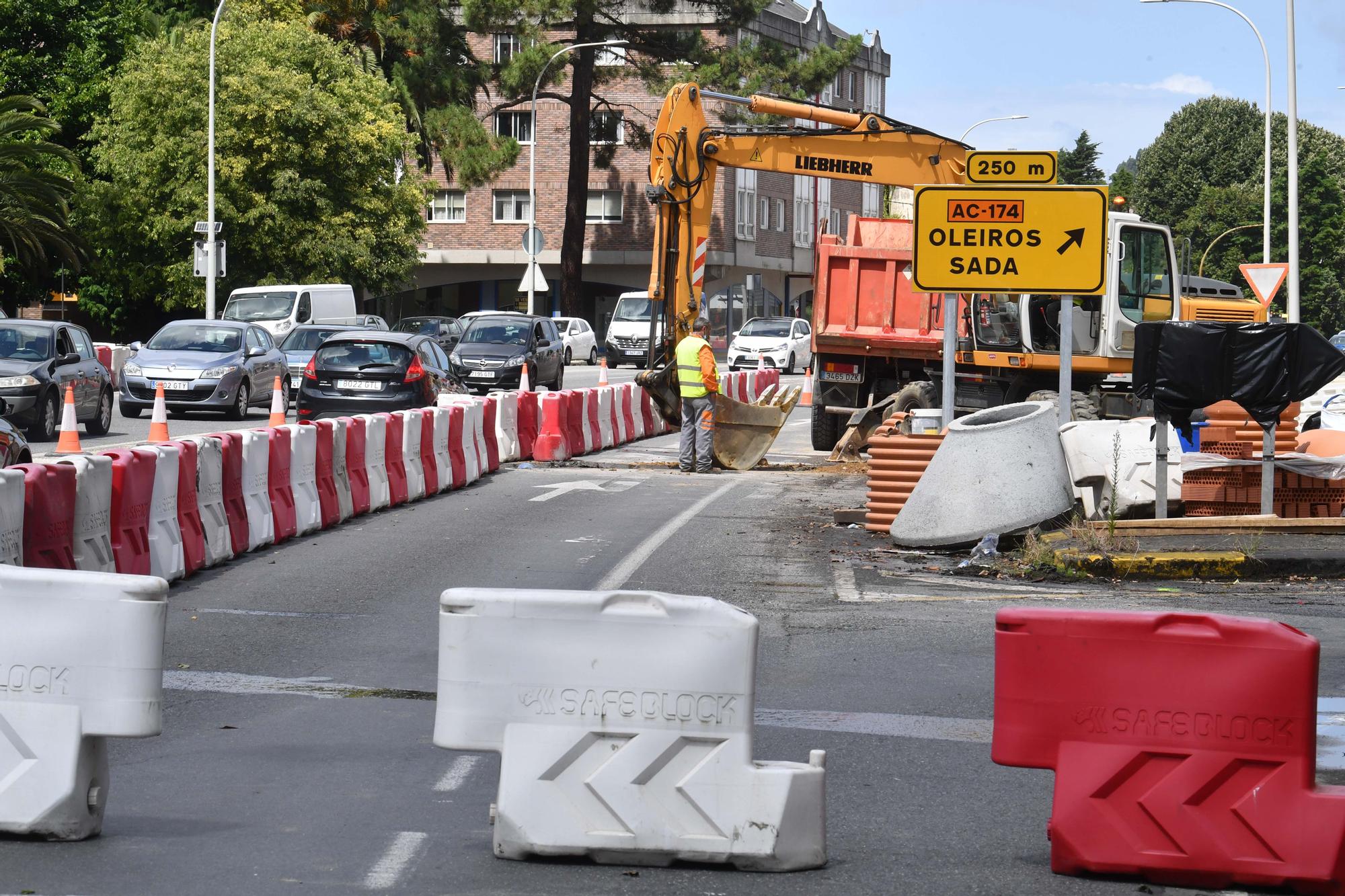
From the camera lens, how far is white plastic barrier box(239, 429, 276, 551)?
13148 millimetres

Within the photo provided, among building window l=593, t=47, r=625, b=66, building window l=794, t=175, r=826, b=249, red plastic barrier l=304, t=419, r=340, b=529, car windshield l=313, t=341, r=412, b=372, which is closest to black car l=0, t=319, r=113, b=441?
car windshield l=313, t=341, r=412, b=372

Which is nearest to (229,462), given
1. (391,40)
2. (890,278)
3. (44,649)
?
(44,649)

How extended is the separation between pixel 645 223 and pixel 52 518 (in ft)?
203

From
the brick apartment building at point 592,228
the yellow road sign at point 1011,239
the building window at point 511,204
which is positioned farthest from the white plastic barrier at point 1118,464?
the building window at point 511,204

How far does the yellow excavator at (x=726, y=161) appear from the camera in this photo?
21.5m

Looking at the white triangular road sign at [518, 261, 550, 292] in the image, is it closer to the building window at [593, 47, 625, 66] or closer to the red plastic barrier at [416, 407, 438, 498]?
the building window at [593, 47, 625, 66]

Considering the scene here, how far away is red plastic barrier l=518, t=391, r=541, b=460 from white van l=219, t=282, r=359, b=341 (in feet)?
50.5

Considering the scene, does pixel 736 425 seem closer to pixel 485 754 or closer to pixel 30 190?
pixel 485 754

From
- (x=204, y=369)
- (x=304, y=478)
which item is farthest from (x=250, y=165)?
(x=304, y=478)

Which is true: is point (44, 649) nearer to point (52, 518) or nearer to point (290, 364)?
point (52, 518)

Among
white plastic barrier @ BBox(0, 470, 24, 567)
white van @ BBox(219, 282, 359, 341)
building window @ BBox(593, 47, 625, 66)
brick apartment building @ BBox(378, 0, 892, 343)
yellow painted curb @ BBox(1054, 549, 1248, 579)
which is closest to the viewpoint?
white plastic barrier @ BBox(0, 470, 24, 567)

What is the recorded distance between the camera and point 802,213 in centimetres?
8212

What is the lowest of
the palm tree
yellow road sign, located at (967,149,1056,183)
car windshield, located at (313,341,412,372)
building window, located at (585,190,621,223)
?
car windshield, located at (313,341,412,372)

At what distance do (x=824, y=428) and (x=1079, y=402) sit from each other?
5578 millimetres
